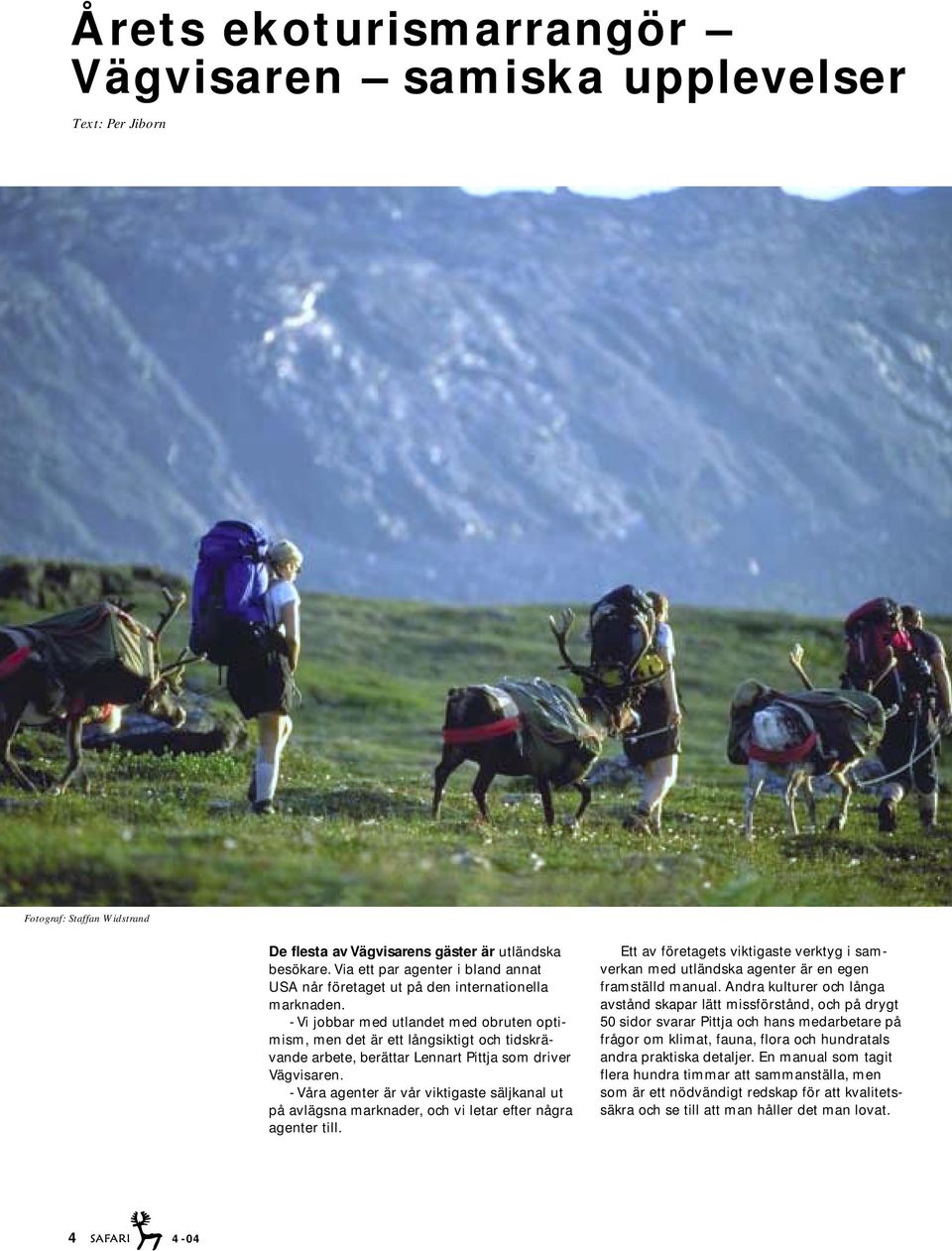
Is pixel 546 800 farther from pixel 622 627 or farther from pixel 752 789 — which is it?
pixel 752 789

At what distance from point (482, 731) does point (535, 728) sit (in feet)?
2.11

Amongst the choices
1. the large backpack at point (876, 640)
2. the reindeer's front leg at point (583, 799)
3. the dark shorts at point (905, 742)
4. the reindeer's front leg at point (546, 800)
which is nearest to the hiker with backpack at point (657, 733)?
the reindeer's front leg at point (583, 799)

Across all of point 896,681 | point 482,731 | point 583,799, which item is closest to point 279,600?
point 482,731

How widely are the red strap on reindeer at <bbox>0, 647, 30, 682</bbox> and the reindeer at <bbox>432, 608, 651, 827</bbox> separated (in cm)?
506

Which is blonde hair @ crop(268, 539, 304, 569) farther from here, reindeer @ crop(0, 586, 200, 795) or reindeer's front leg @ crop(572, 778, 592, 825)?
reindeer's front leg @ crop(572, 778, 592, 825)

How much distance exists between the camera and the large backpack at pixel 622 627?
21688 millimetres

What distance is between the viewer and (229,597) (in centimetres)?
2033

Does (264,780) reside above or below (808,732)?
below

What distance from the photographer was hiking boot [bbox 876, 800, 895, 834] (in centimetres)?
2409

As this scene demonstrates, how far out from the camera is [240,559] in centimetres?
2036
